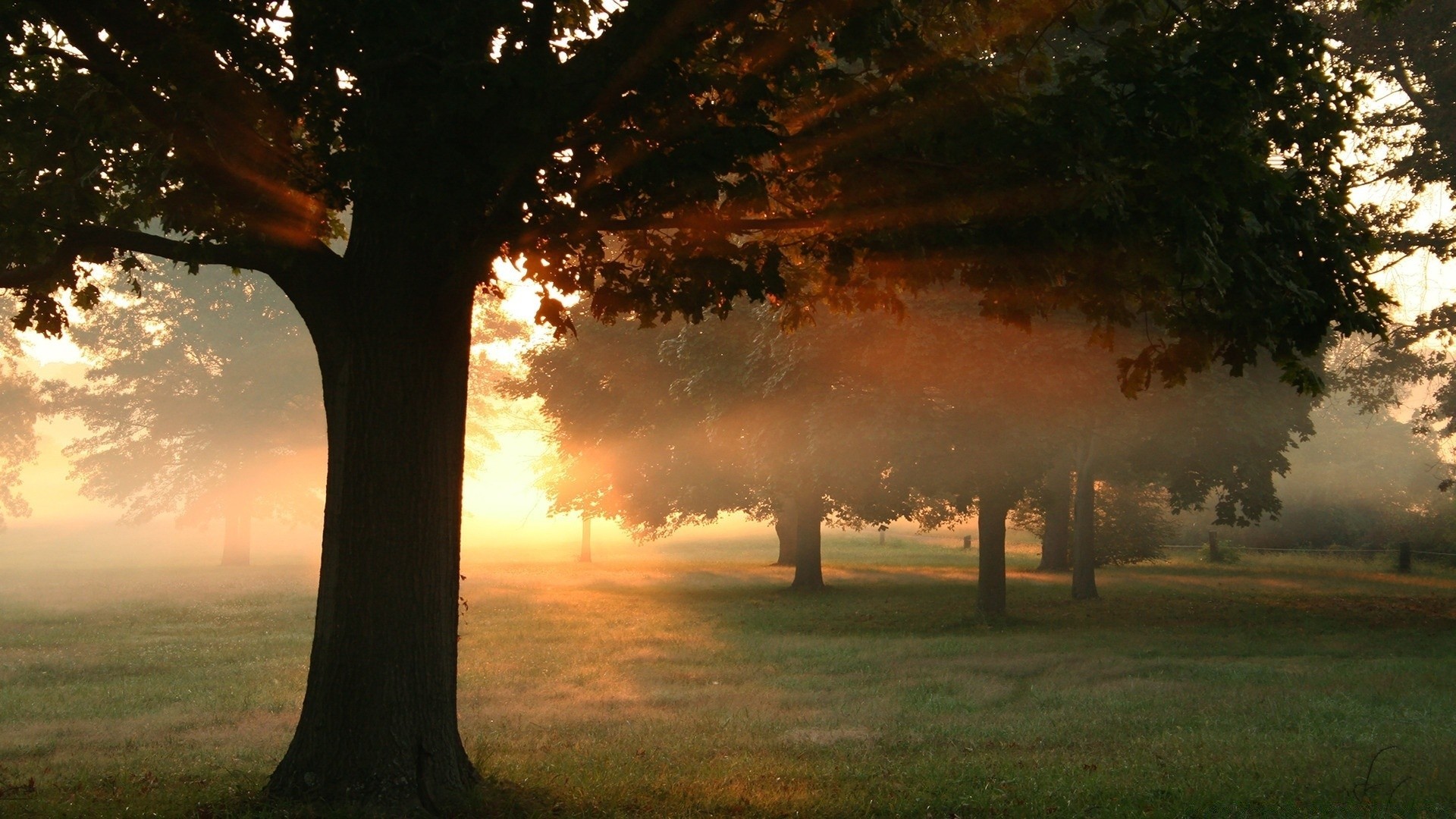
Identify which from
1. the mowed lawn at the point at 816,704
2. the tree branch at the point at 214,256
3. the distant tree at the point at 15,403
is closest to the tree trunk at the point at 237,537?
the distant tree at the point at 15,403

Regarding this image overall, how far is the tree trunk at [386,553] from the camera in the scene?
27.2 feet

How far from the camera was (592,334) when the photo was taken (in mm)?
33594

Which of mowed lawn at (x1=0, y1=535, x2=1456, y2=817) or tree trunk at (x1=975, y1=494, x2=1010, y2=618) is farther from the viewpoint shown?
tree trunk at (x1=975, y1=494, x2=1010, y2=618)

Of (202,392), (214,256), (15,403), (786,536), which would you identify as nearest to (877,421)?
(214,256)

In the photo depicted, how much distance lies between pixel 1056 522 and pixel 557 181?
A: 3955 cm

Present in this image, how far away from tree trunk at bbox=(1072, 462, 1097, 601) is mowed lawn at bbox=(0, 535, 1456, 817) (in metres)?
1.35

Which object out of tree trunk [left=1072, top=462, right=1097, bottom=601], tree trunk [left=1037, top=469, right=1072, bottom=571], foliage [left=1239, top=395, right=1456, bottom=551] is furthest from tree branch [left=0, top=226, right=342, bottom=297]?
tree trunk [left=1037, top=469, right=1072, bottom=571]

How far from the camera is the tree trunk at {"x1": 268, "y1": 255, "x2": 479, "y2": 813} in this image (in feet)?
27.2

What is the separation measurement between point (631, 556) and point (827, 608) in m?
32.8

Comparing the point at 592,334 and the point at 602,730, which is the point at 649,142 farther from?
the point at 592,334

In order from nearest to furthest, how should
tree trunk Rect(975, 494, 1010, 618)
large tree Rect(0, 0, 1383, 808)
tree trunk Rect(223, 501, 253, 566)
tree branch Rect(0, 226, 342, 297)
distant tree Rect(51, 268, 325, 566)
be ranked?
large tree Rect(0, 0, 1383, 808)
tree branch Rect(0, 226, 342, 297)
tree trunk Rect(975, 494, 1010, 618)
distant tree Rect(51, 268, 325, 566)
tree trunk Rect(223, 501, 253, 566)

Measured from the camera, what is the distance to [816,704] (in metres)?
14.8

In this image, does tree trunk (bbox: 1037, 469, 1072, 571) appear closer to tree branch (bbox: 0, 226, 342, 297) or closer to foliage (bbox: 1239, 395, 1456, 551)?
foliage (bbox: 1239, 395, 1456, 551)

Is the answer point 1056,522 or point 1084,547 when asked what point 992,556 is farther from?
point 1056,522
